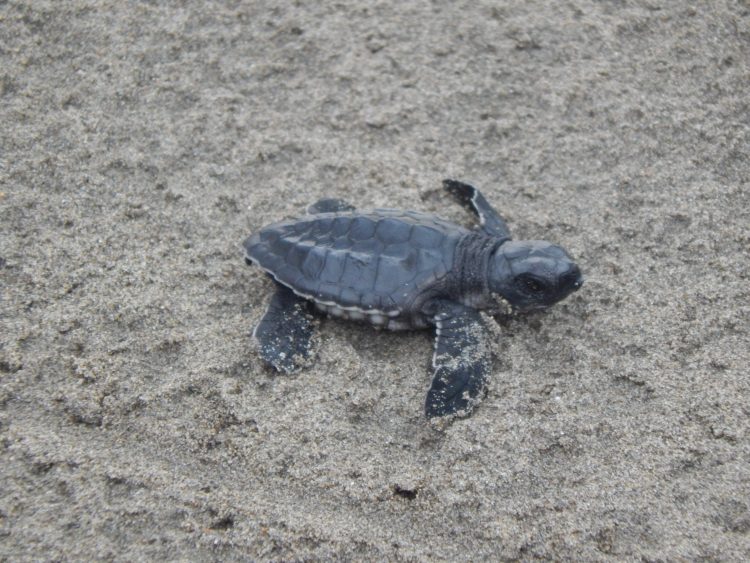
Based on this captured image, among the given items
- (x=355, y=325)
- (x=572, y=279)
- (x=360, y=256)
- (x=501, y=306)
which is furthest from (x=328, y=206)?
(x=572, y=279)

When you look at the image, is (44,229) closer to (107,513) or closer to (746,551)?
(107,513)

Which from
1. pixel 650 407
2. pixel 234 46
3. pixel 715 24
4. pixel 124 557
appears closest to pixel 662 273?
pixel 650 407

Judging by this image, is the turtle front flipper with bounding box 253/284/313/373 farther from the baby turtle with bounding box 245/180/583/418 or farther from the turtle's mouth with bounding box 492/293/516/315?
the turtle's mouth with bounding box 492/293/516/315

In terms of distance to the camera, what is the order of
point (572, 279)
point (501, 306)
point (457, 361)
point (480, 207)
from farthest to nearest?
point (480, 207) → point (501, 306) → point (572, 279) → point (457, 361)

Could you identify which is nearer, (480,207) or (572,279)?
(572,279)

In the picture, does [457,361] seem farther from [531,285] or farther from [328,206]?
[328,206]

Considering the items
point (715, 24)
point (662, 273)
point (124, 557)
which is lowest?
point (124, 557)
